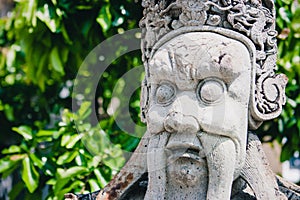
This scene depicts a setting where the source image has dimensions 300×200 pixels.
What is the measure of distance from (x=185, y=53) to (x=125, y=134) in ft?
5.35

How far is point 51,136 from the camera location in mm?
4156

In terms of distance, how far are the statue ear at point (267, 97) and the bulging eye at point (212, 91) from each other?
14cm

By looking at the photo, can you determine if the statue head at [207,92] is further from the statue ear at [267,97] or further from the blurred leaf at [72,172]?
the blurred leaf at [72,172]

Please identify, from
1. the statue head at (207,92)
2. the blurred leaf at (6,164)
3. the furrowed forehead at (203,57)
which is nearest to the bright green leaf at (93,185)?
the blurred leaf at (6,164)

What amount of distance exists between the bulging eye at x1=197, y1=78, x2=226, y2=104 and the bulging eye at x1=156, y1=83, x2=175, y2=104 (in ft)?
0.33

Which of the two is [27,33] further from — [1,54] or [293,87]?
[293,87]

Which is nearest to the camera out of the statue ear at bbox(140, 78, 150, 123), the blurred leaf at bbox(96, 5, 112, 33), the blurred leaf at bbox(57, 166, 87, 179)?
the statue ear at bbox(140, 78, 150, 123)

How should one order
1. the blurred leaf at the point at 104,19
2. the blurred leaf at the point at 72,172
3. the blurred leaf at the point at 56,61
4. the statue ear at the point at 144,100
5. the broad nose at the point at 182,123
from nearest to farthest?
the broad nose at the point at 182,123, the statue ear at the point at 144,100, the blurred leaf at the point at 72,172, the blurred leaf at the point at 104,19, the blurred leaf at the point at 56,61

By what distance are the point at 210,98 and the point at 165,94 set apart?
0.52 feet

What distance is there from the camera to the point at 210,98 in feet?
8.13

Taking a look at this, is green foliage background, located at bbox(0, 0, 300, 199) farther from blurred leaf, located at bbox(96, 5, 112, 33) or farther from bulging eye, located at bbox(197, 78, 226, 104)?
bulging eye, located at bbox(197, 78, 226, 104)

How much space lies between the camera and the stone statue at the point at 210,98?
247cm

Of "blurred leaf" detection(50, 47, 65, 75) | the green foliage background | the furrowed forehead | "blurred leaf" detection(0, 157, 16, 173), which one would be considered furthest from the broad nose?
"blurred leaf" detection(50, 47, 65, 75)

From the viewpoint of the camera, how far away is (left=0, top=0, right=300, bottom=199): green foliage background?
390cm
